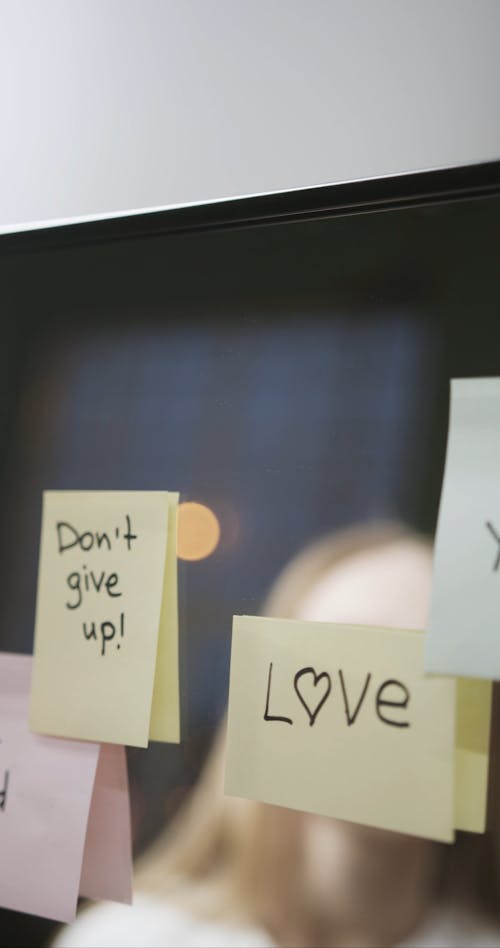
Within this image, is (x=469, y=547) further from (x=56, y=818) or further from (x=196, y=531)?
(x=56, y=818)

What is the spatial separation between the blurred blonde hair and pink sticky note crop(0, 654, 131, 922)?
0.12 ft

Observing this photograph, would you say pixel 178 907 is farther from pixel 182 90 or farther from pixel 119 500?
pixel 182 90

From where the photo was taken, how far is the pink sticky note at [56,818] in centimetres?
54

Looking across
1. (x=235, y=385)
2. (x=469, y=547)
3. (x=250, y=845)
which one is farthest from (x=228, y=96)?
(x=250, y=845)

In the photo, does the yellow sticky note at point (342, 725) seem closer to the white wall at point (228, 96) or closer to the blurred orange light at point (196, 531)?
the blurred orange light at point (196, 531)

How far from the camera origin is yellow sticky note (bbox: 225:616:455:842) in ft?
1.45

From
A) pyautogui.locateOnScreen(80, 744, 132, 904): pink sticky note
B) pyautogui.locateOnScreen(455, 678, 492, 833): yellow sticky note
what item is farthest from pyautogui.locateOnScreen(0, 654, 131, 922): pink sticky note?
pyautogui.locateOnScreen(455, 678, 492, 833): yellow sticky note

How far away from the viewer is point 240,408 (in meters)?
0.53

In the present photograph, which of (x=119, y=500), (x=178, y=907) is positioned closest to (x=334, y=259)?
(x=119, y=500)

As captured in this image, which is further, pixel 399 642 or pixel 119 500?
pixel 119 500

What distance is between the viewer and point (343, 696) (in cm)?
47

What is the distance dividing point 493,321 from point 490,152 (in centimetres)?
10

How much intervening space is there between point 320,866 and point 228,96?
49 centimetres

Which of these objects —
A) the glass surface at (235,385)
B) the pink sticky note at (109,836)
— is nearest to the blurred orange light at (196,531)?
the glass surface at (235,385)
